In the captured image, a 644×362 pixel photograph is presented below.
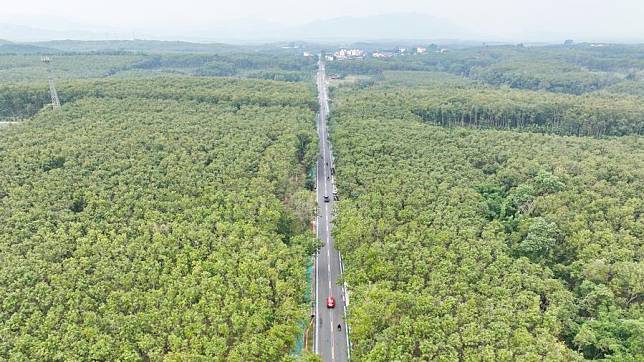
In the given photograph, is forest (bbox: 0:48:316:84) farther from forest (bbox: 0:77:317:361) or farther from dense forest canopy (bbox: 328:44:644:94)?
forest (bbox: 0:77:317:361)

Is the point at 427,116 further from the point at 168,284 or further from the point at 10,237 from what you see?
the point at 10,237

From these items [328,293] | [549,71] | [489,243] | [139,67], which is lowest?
[328,293]

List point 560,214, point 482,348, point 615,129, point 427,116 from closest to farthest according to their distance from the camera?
point 482,348, point 560,214, point 615,129, point 427,116

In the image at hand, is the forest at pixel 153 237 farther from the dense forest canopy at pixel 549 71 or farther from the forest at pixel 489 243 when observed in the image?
the dense forest canopy at pixel 549 71

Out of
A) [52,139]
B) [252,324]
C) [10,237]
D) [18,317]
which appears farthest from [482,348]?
[52,139]

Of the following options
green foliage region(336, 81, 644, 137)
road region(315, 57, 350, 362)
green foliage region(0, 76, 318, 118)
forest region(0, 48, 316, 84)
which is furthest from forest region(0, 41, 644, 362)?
forest region(0, 48, 316, 84)

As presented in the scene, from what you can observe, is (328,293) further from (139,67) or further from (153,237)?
(139,67)

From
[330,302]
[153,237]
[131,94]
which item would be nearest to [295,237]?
[330,302]

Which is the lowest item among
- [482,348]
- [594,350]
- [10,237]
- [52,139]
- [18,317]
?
[594,350]
